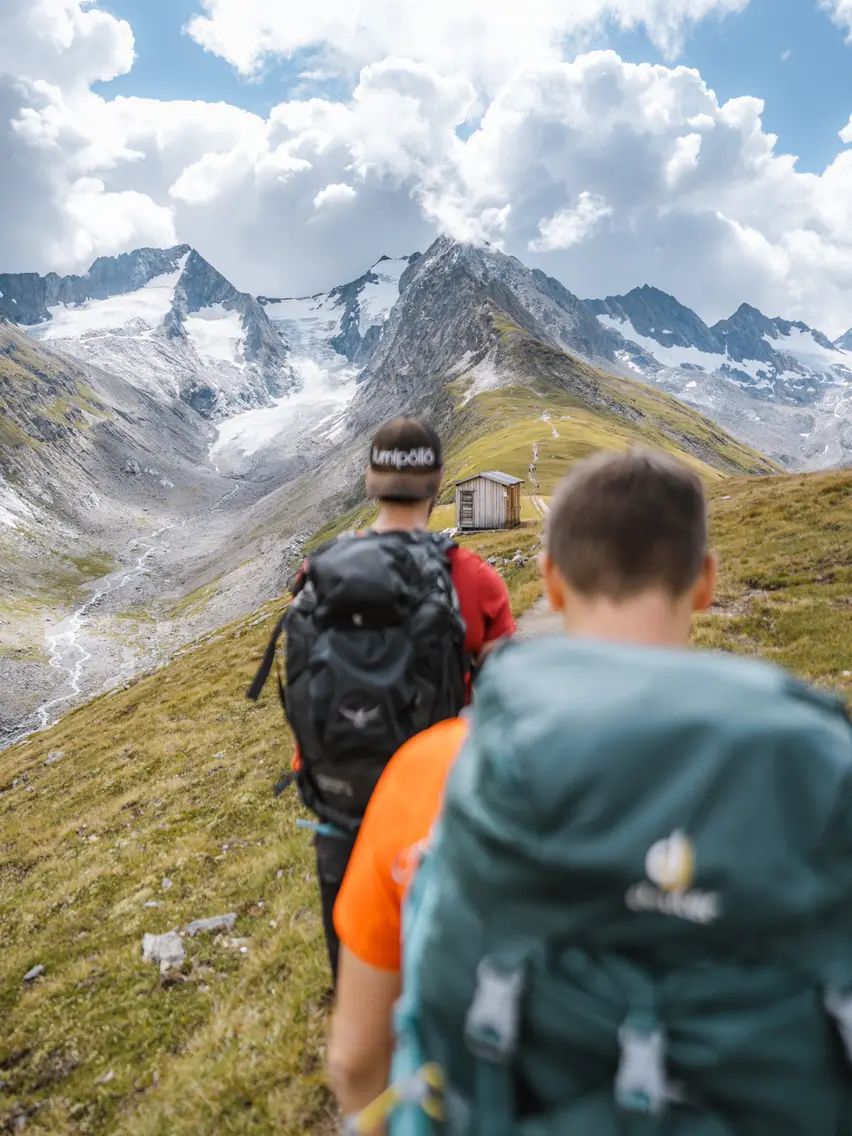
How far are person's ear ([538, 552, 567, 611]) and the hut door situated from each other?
192ft

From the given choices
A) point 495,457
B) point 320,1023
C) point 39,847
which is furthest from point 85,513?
point 320,1023

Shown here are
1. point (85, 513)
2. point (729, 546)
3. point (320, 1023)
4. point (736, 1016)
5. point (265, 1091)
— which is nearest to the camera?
point (736, 1016)

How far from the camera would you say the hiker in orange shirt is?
84.7 inches

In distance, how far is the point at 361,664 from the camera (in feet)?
12.9

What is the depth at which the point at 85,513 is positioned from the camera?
192500 millimetres

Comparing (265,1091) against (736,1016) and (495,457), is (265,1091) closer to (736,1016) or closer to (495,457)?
(736,1016)

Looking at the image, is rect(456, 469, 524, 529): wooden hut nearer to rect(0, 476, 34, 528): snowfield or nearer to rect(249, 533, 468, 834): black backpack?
rect(249, 533, 468, 834): black backpack

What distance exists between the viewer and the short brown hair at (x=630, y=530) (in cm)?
216

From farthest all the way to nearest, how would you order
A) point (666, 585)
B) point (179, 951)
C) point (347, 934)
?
point (179, 951) < point (347, 934) < point (666, 585)

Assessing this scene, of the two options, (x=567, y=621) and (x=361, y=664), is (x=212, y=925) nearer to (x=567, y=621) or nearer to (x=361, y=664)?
(x=361, y=664)

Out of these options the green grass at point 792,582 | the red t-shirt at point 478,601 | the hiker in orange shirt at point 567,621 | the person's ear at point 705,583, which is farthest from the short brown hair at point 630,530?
the green grass at point 792,582

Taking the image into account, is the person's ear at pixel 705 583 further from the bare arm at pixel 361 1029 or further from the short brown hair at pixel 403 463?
the short brown hair at pixel 403 463

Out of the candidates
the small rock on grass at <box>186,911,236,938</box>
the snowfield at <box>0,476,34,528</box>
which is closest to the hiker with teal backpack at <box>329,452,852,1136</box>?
the small rock on grass at <box>186,911,236,938</box>

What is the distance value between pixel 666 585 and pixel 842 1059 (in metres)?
1.38
